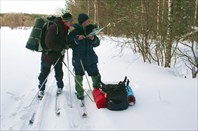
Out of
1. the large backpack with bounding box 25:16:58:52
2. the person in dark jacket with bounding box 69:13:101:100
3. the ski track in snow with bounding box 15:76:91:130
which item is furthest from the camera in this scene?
the large backpack with bounding box 25:16:58:52

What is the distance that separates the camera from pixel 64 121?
16.4 feet

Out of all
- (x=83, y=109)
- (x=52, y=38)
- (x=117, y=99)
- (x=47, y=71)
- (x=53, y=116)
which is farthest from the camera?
(x=47, y=71)

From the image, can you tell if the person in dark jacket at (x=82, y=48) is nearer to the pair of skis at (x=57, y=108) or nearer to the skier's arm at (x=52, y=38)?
the skier's arm at (x=52, y=38)

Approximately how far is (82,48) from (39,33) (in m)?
0.99

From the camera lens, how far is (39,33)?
20.5ft

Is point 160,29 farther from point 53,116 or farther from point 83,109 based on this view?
point 53,116

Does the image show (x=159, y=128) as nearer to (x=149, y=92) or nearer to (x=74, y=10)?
(x=149, y=92)

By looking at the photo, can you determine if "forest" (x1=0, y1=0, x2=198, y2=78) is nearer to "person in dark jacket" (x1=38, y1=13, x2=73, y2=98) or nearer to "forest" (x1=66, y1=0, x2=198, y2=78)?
"forest" (x1=66, y1=0, x2=198, y2=78)

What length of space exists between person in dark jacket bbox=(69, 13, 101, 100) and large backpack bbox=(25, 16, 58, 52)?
57 cm

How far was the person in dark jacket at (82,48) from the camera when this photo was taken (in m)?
6.03

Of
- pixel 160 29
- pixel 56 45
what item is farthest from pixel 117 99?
pixel 160 29

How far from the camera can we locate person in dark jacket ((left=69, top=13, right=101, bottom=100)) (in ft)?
19.8

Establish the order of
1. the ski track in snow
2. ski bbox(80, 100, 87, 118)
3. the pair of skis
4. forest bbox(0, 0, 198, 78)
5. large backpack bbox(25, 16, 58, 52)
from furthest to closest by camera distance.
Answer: forest bbox(0, 0, 198, 78) → large backpack bbox(25, 16, 58, 52) → ski bbox(80, 100, 87, 118) → the pair of skis → the ski track in snow

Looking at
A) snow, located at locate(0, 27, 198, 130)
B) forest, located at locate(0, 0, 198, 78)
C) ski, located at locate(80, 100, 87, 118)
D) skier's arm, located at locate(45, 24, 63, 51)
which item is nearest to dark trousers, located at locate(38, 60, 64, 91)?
snow, located at locate(0, 27, 198, 130)
